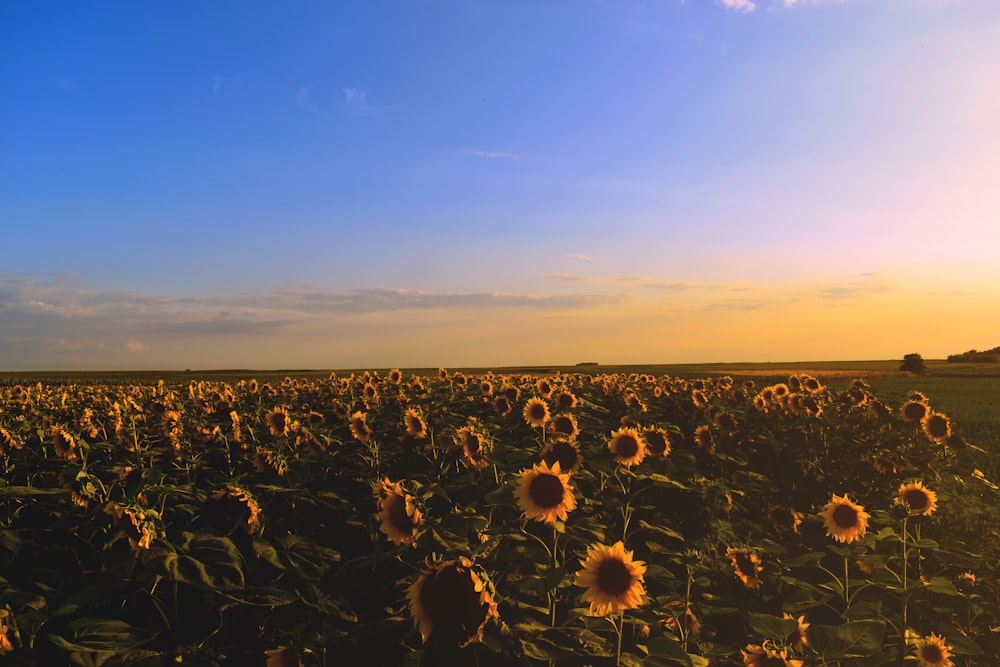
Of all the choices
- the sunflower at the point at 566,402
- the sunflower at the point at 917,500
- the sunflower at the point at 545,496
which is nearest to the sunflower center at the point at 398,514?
the sunflower at the point at 545,496

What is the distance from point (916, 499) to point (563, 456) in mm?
3623

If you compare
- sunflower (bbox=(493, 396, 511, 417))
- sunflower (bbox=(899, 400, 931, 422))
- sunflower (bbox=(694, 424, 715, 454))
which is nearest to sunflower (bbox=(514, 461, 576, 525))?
sunflower (bbox=(493, 396, 511, 417))

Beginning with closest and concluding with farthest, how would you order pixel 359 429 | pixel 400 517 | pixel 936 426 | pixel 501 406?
pixel 400 517
pixel 359 429
pixel 501 406
pixel 936 426

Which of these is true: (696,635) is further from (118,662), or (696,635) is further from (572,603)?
(118,662)

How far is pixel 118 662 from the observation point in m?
3.56

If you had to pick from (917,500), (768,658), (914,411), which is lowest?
(768,658)

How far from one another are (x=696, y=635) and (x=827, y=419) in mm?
5943

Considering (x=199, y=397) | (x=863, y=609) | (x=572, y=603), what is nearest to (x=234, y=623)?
(x=572, y=603)

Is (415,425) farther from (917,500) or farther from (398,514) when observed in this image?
(917,500)

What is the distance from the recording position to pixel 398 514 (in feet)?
14.4

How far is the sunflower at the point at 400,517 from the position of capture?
4.35m

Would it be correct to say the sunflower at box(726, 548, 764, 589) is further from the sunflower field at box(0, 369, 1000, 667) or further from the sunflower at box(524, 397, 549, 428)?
the sunflower at box(524, 397, 549, 428)

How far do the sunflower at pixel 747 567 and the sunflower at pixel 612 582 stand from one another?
2790mm

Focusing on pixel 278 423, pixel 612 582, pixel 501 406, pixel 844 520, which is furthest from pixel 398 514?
pixel 844 520
